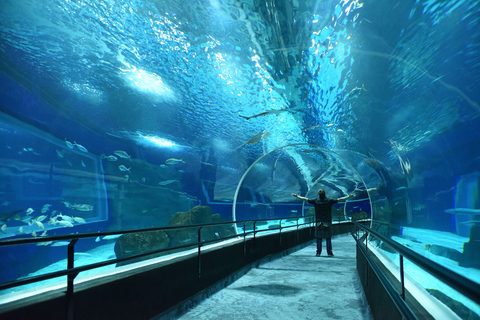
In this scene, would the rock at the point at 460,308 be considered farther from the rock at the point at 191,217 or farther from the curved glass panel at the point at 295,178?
the rock at the point at 191,217

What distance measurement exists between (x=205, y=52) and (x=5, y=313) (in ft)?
19.6

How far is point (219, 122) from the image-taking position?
1132cm

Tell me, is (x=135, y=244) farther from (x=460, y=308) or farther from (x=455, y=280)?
(x=455, y=280)

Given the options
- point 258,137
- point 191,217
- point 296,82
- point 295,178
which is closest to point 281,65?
point 296,82

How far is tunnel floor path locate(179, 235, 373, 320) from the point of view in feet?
10.8

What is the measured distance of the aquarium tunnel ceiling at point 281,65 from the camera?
4695 millimetres

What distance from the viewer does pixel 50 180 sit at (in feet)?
112

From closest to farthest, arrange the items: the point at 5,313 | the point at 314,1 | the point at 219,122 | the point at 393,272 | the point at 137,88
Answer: the point at 5,313 → the point at 393,272 → the point at 314,1 → the point at 137,88 → the point at 219,122

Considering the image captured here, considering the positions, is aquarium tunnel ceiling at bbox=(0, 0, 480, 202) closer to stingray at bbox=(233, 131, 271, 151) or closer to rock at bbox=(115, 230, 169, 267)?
stingray at bbox=(233, 131, 271, 151)

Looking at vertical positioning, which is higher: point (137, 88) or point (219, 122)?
point (137, 88)

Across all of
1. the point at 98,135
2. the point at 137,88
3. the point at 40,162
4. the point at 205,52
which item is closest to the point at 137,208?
the point at 40,162

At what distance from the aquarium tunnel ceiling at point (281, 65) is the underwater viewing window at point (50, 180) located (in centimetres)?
2095

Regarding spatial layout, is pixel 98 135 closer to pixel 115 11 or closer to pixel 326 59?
pixel 115 11

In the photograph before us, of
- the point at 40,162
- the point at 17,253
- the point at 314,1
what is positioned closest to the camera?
the point at 314,1
